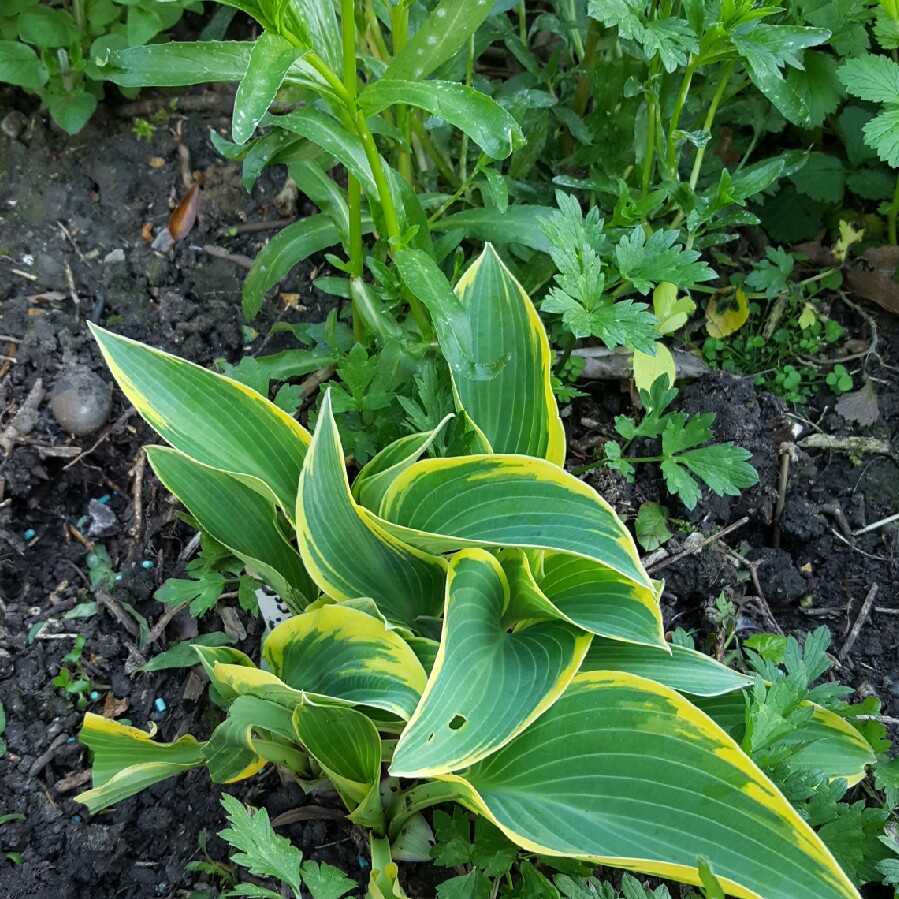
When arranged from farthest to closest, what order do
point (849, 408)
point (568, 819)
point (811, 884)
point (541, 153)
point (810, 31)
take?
point (541, 153) → point (849, 408) → point (810, 31) → point (568, 819) → point (811, 884)

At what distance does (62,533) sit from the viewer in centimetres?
175

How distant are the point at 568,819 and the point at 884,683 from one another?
782 mm

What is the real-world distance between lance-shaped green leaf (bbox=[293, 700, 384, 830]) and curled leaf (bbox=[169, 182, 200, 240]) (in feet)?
4.61

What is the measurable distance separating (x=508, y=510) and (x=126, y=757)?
0.72 metres

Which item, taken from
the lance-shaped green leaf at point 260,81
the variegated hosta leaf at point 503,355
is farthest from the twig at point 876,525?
the lance-shaped green leaf at point 260,81

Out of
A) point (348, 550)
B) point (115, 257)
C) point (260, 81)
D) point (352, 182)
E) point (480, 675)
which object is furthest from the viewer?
point (115, 257)

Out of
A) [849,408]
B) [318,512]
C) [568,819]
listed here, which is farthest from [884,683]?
[318,512]

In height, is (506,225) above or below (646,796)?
above

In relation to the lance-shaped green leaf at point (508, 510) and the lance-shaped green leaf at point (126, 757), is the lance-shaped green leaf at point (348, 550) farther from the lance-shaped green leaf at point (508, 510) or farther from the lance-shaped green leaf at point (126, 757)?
the lance-shaped green leaf at point (126, 757)

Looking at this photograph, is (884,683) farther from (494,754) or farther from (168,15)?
(168,15)

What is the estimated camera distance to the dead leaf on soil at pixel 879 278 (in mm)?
1947

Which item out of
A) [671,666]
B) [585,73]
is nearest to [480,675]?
[671,666]

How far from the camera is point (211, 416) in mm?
1288

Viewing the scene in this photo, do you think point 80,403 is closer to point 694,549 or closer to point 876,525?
point 694,549
